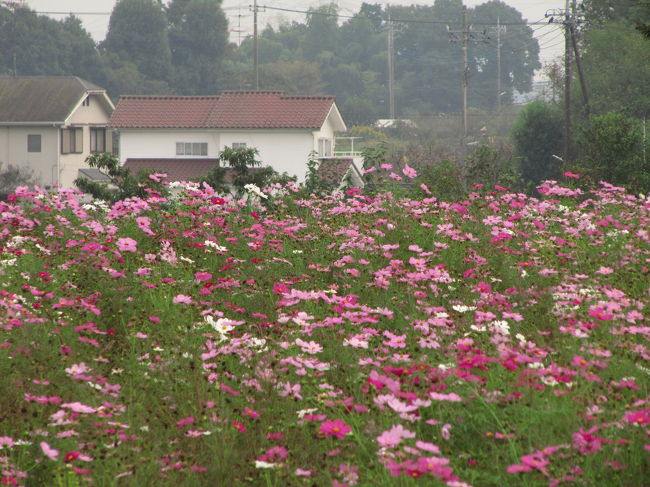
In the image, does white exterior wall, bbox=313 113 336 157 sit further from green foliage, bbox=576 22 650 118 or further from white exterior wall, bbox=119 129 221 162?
green foliage, bbox=576 22 650 118

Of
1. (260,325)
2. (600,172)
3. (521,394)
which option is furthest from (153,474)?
(600,172)

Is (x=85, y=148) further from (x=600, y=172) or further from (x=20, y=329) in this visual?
(x=20, y=329)

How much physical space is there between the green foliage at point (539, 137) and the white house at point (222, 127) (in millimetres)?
7533

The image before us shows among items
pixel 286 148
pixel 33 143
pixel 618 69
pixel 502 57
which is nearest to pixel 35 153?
pixel 33 143

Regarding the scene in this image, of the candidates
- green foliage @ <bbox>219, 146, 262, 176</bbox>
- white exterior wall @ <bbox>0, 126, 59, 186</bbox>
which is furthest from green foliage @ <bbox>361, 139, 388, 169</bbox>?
Answer: white exterior wall @ <bbox>0, 126, 59, 186</bbox>

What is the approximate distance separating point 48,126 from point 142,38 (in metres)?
23.3

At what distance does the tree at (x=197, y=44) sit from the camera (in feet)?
209

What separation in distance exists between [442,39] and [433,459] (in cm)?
8303

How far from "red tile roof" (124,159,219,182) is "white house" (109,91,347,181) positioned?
0.06 m

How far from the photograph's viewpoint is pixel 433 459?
3084 millimetres

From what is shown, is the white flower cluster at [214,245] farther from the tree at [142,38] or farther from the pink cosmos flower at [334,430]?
the tree at [142,38]

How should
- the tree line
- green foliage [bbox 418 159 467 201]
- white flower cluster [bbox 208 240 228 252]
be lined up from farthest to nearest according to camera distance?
the tree line
green foliage [bbox 418 159 467 201]
white flower cluster [bbox 208 240 228 252]

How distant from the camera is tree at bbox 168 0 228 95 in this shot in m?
63.6

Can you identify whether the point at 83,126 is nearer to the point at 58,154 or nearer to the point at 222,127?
the point at 58,154
